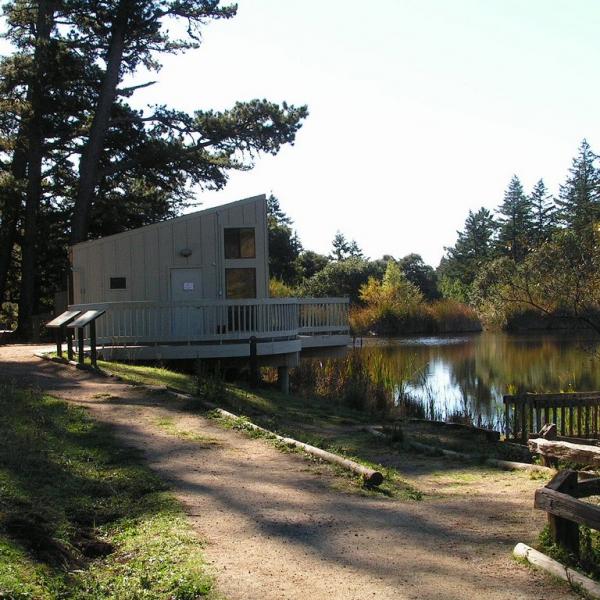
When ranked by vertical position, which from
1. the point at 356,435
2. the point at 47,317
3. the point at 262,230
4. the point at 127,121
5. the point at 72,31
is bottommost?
the point at 356,435

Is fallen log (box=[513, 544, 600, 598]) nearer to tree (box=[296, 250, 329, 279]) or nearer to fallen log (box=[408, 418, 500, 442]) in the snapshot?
fallen log (box=[408, 418, 500, 442])

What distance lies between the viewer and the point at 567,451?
880 centimetres

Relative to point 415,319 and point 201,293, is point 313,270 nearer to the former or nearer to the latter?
point 415,319

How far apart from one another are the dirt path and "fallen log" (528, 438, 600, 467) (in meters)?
0.99

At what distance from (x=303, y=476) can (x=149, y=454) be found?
1.74 metres

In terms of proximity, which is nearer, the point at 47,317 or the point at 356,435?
the point at 356,435

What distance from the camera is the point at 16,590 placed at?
4160 millimetres

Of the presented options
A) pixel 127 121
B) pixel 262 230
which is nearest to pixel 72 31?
pixel 127 121

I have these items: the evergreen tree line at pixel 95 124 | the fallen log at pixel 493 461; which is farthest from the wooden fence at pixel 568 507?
the evergreen tree line at pixel 95 124

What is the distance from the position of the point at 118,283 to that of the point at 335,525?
15.0m

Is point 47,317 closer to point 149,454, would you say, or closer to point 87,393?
point 87,393

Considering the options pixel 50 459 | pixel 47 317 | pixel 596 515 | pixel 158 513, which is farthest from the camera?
pixel 47 317

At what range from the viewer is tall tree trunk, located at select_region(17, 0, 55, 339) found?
28125 mm

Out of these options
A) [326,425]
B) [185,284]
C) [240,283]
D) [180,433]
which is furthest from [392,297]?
[180,433]
